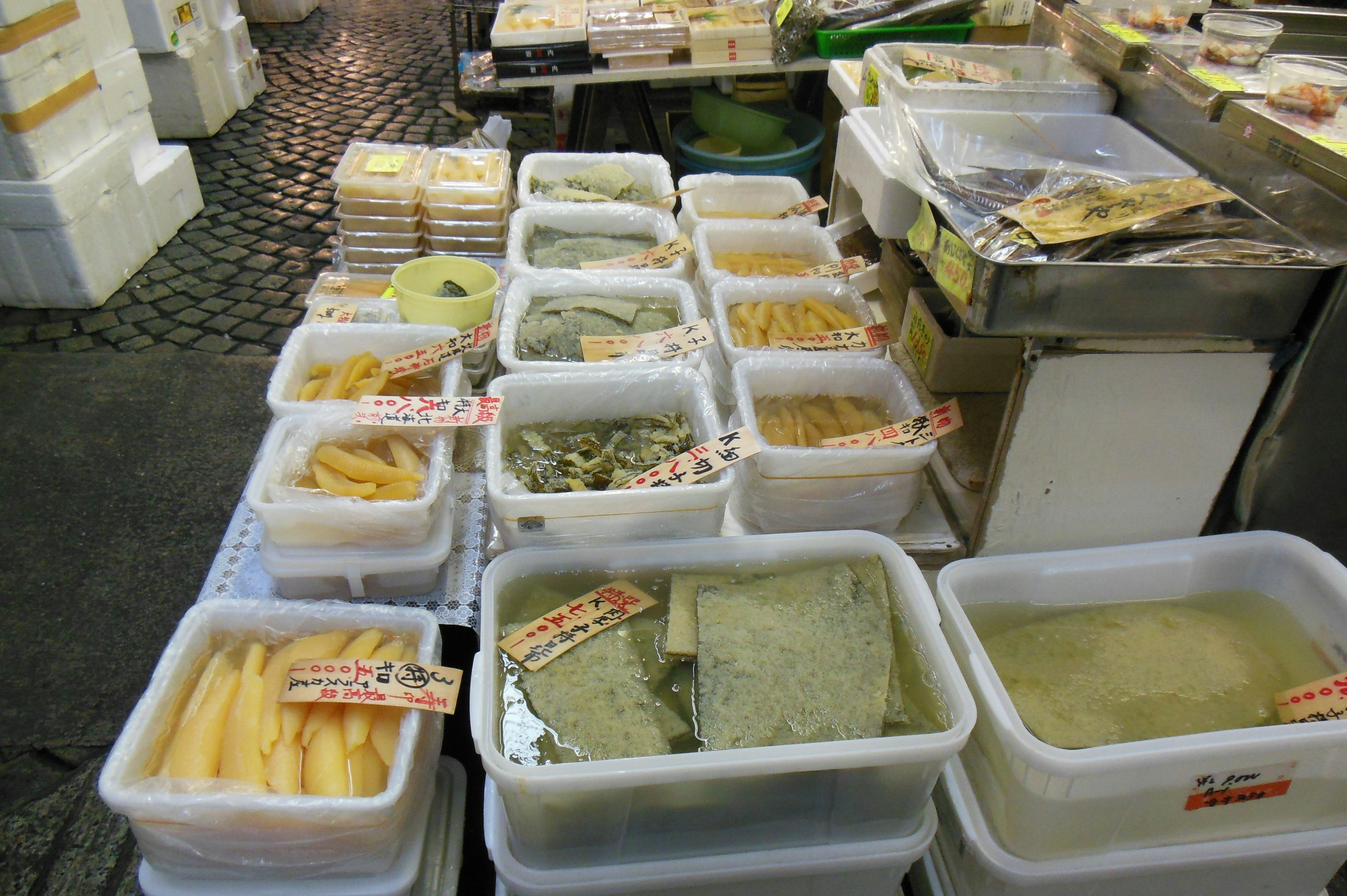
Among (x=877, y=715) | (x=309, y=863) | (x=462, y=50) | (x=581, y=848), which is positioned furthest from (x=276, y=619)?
(x=462, y=50)

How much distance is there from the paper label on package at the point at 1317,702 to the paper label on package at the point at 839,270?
136 cm

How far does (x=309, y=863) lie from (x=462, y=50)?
21.5ft

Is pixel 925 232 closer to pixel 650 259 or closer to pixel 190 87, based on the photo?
pixel 650 259

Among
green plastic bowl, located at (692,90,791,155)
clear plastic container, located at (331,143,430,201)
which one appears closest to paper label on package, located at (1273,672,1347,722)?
clear plastic container, located at (331,143,430,201)

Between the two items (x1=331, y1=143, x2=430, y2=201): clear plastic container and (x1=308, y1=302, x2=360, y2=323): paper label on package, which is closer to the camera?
(x1=308, y1=302, x2=360, y2=323): paper label on package

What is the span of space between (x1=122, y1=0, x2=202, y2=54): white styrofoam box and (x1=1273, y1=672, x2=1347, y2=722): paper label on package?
6.01 meters

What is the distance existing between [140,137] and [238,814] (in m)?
4.39

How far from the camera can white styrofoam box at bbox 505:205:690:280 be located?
2.57 meters

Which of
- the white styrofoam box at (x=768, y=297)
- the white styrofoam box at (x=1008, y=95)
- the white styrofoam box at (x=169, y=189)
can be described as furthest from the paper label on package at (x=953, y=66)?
the white styrofoam box at (x=169, y=189)

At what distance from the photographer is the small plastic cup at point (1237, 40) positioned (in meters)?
1.74

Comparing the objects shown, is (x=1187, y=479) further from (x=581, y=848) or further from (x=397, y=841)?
(x=397, y=841)

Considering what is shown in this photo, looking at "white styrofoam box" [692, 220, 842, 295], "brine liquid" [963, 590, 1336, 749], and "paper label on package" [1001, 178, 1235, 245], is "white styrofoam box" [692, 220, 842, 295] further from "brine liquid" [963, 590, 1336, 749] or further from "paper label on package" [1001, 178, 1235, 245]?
"brine liquid" [963, 590, 1336, 749]

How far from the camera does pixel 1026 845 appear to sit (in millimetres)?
1348

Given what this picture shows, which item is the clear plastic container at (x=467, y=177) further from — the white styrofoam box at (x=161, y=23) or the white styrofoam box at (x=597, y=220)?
the white styrofoam box at (x=161, y=23)
